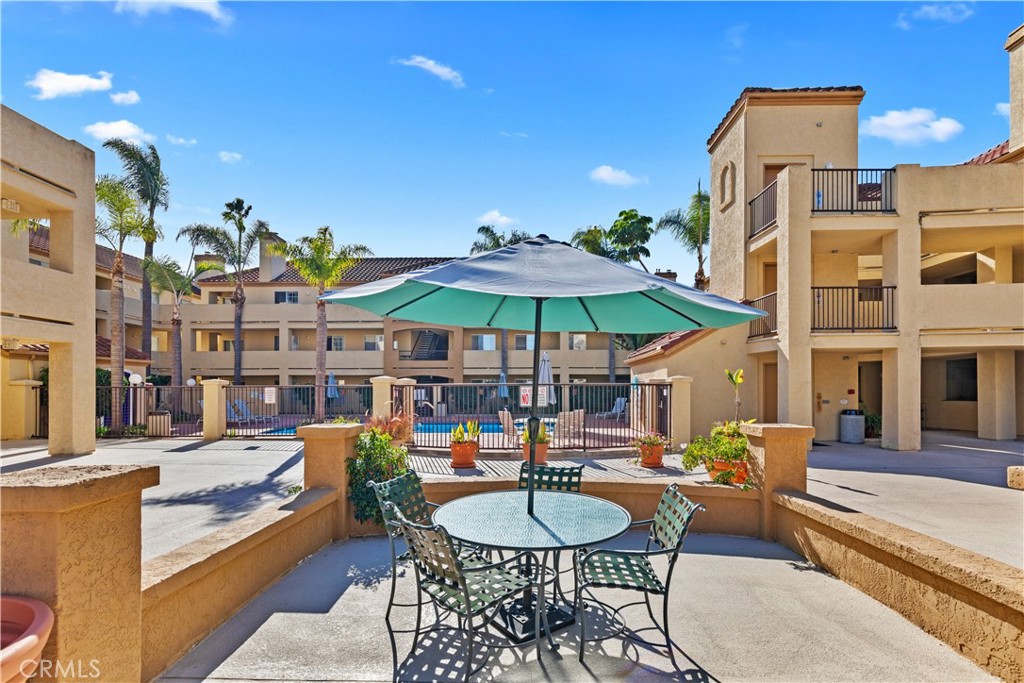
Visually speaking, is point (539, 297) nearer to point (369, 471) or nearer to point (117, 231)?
point (369, 471)

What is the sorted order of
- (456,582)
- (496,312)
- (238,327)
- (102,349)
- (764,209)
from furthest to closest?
(238,327) → (102,349) → (764,209) → (496,312) → (456,582)

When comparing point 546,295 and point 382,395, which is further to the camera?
point 382,395

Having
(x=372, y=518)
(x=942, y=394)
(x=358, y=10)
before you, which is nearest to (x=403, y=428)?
(x=372, y=518)

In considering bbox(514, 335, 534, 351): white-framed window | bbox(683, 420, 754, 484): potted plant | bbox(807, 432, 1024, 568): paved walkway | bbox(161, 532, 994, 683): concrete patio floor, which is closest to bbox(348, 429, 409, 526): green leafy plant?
bbox(161, 532, 994, 683): concrete patio floor

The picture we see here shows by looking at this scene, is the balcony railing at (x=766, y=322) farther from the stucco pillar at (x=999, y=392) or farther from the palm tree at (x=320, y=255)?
the palm tree at (x=320, y=255)

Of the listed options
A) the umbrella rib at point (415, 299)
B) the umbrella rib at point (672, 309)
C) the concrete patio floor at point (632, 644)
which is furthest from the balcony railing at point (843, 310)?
the umbrella rib at point (415, 299)

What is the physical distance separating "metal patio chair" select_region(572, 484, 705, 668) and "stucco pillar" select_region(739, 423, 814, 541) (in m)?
2.15

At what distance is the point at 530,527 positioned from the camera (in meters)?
3.84

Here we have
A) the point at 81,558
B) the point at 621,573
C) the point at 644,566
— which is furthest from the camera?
the point at 644,566

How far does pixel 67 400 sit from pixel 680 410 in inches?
607

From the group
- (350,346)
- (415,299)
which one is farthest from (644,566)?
(350,346)

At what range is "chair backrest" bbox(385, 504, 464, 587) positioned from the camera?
3059mm

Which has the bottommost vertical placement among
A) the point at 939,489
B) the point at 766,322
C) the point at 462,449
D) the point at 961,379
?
the point at 939,489

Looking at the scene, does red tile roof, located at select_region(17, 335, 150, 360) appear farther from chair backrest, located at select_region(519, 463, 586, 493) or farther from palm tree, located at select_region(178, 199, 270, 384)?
chair backrest, located at select_region(519, 463, 586, 493)
